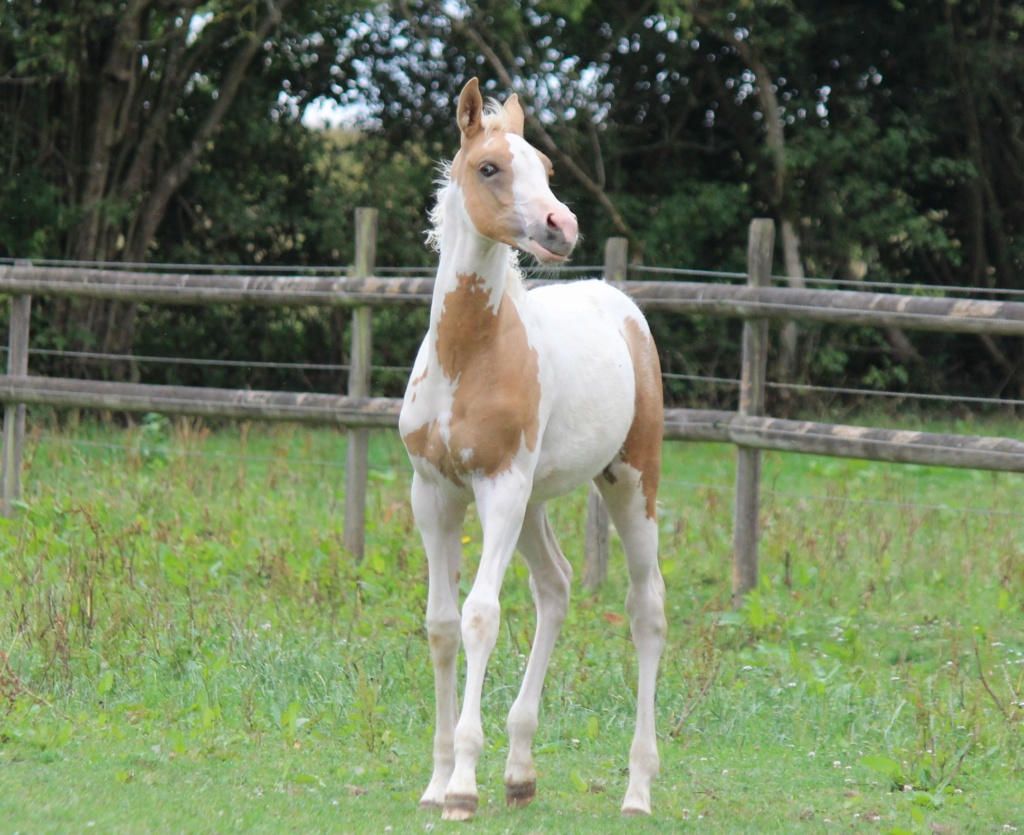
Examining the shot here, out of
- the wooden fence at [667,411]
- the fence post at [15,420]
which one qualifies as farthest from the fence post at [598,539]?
the fence post at [15,420]

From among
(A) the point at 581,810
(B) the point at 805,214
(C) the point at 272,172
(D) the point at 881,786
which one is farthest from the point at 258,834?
(B) the point at 805,214

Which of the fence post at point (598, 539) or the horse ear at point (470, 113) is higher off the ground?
the horse ear at point (470, 113)

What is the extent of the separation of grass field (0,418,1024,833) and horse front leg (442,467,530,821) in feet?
0.37

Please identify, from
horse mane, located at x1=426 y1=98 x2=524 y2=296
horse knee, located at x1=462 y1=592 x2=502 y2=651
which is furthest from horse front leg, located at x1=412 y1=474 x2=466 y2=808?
horse mane, located at x1=426 y1=98 x2=524 y2=296

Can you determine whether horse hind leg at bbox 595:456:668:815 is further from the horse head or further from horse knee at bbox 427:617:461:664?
the horse head

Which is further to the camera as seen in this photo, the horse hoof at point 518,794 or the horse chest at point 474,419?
the horse hoof at point 518,794

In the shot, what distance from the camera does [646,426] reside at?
4.54m

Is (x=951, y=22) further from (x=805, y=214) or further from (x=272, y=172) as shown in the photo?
(x=272, y=172)

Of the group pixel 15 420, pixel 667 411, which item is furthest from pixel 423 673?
pixel 15 420

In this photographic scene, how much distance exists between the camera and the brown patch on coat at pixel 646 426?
14.8 ft

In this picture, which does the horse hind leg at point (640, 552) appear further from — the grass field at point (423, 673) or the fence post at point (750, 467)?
the fence post at point (750, 467)

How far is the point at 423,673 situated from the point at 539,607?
3.84ft

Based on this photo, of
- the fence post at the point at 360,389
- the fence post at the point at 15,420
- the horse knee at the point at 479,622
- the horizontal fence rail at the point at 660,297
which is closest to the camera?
the horse knee at the point at 479,622

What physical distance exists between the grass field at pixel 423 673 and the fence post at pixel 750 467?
0.74 ft
